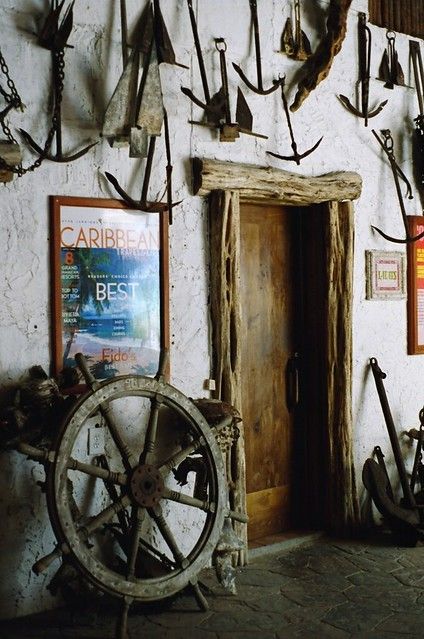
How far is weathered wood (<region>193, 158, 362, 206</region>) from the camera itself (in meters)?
4.28

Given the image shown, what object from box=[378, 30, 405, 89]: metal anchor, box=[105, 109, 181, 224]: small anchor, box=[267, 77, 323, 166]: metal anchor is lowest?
box=[105, 109, 181, 224]: small anchor

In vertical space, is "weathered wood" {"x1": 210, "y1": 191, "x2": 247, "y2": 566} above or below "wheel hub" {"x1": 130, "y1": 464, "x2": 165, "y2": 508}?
above

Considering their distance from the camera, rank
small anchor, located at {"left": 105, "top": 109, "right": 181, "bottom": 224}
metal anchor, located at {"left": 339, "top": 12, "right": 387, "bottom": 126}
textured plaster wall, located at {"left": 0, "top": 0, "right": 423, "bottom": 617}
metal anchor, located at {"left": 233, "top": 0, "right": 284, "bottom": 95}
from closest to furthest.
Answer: textured plaster wall, located at {"left": 0, "top": 0, "right": 423, "bottom": 617} < small anchor, located at {"left": 105, "top": 109, "right": 181, "bottom": 224} < metal anchor, located at {"left": 233, "top": 0, "right": 284, "bottom": 95} < metal anchor, located at {"left": 339, "top": 12, "right": 387, "bottom": 126}

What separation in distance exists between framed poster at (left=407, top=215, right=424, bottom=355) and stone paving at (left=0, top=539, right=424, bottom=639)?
1500 mm

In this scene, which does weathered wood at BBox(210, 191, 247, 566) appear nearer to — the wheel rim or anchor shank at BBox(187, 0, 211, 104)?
the wheel rim

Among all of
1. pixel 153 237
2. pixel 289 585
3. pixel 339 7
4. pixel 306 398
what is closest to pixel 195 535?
pixel 289 585

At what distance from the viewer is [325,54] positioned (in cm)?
471

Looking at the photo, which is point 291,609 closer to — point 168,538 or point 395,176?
point 168,538

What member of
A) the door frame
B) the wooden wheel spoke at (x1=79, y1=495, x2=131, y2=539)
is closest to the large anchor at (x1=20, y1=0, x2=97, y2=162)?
the door frame

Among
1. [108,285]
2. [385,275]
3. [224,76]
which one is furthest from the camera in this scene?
[385,275]

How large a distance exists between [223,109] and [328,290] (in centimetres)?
132

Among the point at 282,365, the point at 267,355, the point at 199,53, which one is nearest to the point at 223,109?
the point at 199,53

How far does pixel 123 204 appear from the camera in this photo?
402 centimetres

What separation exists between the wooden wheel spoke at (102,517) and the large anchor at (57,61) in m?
→ 1.65
